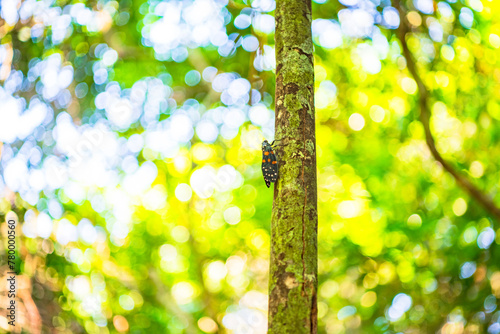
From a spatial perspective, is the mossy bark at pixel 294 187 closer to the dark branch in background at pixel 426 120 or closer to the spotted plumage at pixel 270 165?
the spotted plumage at pixel 270 165

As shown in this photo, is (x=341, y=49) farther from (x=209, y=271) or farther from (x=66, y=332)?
(x=66, y=332)

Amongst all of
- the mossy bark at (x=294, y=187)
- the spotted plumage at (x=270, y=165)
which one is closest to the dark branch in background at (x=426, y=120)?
the mossy bark at (x=294, y=187)

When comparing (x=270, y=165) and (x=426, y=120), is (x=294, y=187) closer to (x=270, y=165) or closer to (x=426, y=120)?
(x=270, y=165)

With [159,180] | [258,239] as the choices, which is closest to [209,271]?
[258,239]

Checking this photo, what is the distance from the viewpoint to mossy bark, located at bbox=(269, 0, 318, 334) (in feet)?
5.86

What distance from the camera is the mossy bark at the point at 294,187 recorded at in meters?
1.79

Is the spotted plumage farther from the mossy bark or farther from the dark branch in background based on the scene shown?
the dark branch in background

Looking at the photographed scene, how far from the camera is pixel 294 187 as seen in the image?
2.01m

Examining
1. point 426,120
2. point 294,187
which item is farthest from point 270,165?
point 426,120

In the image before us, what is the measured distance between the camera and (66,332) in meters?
7.86

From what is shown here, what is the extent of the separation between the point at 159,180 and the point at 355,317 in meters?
5.50

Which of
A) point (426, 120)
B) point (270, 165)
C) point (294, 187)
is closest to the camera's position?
point (294, 187)

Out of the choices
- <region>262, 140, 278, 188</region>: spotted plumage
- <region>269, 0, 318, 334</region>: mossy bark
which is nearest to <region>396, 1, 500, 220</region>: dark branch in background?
<region>269, 0, 318, 334</region>: mossy bark

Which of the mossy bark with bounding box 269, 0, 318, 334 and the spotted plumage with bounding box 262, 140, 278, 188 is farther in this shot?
the spotted plumage with bounding box 262, 140, 278, 188
